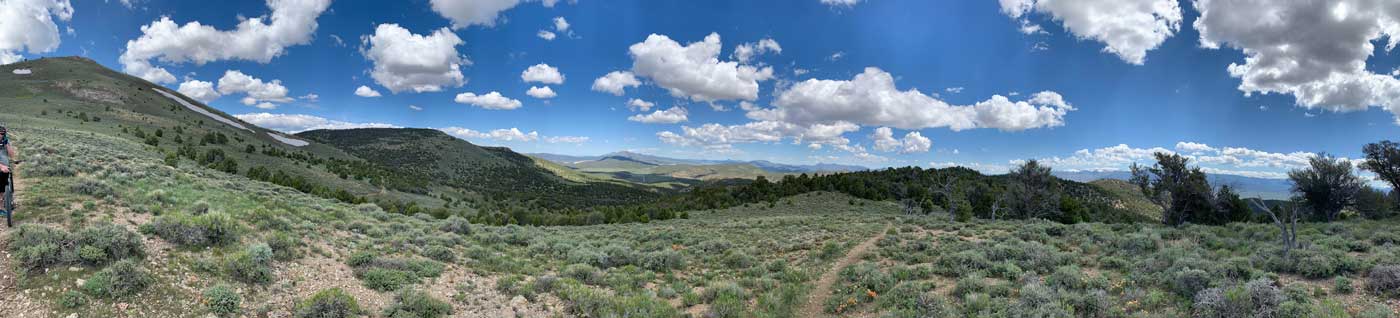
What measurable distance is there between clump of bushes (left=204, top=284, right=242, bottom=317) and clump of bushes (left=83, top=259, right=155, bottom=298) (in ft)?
2.66

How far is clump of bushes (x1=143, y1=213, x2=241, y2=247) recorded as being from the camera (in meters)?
9.98

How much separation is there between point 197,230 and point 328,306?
448 cm

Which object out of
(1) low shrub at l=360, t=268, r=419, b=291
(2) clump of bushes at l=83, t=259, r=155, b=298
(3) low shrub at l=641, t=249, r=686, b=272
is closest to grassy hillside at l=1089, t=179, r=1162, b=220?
(3) low shrub at l=641, t=249, r=686, b=272

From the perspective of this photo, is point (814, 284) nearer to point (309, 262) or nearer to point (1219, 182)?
point (309, 262)

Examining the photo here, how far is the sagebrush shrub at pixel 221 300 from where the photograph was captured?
7960 millimetres

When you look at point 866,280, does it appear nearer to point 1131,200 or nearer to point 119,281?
point 119,281

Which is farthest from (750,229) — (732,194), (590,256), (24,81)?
(24,81)

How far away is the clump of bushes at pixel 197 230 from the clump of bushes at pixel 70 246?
967mm

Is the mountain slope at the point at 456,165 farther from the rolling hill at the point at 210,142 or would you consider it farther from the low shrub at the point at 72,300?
the low shrub at the point at 72,300

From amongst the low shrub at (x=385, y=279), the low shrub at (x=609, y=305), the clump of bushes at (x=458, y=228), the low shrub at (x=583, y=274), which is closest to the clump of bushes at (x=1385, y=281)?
the low shrub at (x=609, y=305)

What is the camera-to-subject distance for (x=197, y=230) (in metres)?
10.2

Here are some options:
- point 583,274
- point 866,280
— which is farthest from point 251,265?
point 866,280

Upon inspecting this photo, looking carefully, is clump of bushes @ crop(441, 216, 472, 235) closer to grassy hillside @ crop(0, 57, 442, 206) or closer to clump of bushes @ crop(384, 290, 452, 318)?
clump of bushes @ crop(384, 290, 452, 318)

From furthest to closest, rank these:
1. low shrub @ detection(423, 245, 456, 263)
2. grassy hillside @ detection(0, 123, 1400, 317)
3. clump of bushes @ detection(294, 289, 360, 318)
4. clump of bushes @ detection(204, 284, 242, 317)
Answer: low shrub @ detection(423, 245, 456, 263)
clump of bushes @ detection(294, 289, 360, 318)
grassy hillside @ detection(0, 123, 1400, 317)
clump of bushes @ detection(204, 284, 242, 317)
